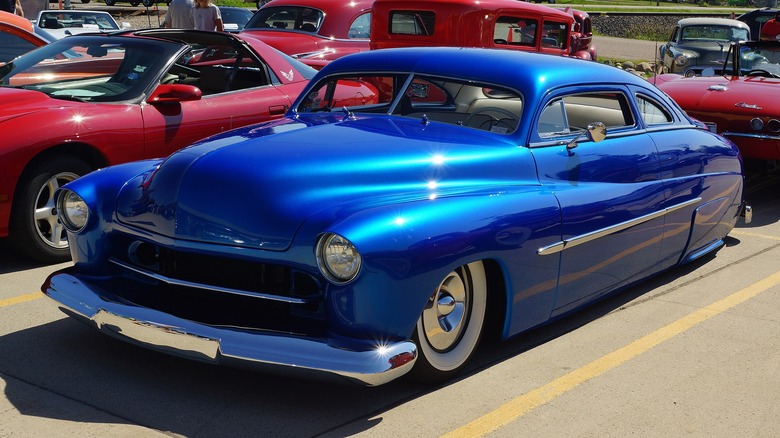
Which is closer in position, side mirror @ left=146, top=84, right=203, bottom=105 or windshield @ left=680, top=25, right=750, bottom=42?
side mirror @ left=146, top=84, right=203, bottom=105

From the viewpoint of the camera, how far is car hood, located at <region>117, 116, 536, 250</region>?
12.9 ft

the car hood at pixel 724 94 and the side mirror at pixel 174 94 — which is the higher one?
the side mirror at pixel 174 94

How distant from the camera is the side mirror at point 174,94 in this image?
6527 mm

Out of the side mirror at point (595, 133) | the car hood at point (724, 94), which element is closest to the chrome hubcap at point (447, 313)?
the side mirror at point (595, 133)

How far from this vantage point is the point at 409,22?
11.6 metres

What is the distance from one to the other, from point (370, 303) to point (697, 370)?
180cm

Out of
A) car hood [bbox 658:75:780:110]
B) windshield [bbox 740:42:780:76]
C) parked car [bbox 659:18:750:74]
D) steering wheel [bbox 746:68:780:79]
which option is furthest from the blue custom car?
parked car [bbox 659:18:750:74]

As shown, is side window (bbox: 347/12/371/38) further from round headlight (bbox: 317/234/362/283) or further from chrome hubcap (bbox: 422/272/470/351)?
round headlight (bbox: 317/234/362/283)

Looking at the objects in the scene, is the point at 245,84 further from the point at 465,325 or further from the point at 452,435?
the point at 452,435

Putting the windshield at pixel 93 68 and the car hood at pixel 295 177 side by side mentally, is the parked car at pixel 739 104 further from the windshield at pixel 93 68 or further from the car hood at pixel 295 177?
the windshield at pixel 93 68

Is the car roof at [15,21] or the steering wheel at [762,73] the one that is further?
the steering wheel at [762,73]

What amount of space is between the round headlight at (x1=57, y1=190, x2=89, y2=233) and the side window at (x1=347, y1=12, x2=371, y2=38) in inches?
311

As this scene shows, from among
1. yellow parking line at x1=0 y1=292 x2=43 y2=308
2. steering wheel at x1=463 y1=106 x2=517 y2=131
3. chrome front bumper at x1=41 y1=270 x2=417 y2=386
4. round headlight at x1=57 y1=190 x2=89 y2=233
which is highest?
steering wheel at x1=463 y1=106 x2=517 y2=131

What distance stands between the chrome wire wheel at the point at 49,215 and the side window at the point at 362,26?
6.71m
